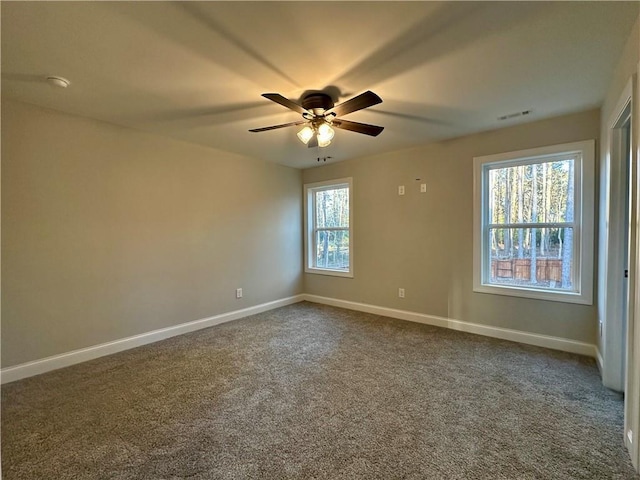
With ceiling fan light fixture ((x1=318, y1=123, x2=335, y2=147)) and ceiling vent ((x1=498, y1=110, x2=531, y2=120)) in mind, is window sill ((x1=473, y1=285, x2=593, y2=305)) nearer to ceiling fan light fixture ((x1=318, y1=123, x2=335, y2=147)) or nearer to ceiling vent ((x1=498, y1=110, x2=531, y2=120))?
ceiling vent ((x1=498, y1=110, x2=531, y2=120))

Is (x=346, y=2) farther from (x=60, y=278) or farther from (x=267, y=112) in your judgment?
(x=60, y=278)

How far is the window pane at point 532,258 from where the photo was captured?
3227 mm

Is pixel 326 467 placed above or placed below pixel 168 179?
below

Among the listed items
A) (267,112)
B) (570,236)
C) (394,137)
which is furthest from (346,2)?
(570,236)

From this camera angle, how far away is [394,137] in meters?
3.76

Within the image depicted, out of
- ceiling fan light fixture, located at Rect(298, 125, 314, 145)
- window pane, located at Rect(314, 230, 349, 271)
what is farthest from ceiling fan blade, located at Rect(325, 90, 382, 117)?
window pane, located at Rect(314, 230, 349, 271)

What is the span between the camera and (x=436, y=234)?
400cm

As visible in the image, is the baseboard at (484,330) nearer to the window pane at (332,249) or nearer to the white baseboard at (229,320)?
the white baseboard at (229,320)

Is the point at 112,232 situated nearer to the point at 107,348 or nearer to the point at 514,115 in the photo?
the point at 107,348

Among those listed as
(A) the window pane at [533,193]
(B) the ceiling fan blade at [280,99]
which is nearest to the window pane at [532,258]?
(A) the window pane at [533,193]

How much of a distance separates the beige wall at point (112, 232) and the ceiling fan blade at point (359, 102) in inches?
93.8

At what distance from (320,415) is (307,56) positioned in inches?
96.4

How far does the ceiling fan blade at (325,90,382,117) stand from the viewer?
79.7 inches

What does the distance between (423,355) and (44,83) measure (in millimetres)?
4031
